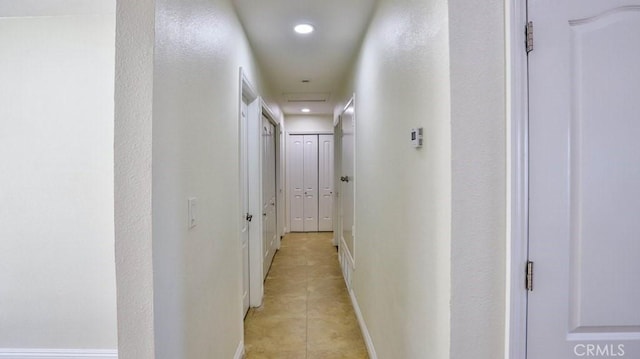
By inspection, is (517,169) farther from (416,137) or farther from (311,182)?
(311,182)

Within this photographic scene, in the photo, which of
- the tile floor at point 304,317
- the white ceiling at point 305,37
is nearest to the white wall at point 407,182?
the white ceiling at point 305,37

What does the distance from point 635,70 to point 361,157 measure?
180 centimetres

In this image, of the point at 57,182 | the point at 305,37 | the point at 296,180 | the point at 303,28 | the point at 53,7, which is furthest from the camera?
the point at 296,180

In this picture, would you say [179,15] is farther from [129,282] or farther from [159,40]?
[129,282]

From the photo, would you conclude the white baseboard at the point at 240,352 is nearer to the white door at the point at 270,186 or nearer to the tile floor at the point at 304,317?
the tile floor at the point at 304,317

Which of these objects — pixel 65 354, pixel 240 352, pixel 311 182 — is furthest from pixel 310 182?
pixel 65 354

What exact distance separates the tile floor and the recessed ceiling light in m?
2.39

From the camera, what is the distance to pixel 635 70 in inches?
37.3

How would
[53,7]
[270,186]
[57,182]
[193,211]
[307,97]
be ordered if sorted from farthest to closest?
[307,97], [270,186], [57,182], [53,7], [193,211]

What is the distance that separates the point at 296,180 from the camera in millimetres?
6168

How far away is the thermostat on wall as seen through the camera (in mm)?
1225

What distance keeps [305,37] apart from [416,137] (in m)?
1.67

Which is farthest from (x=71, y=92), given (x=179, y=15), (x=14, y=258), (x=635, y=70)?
(x=635, y=70)

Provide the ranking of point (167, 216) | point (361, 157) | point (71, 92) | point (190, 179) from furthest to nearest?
point (361, 157)
point (71, 92)
point (190, 179)
point (167, 216)
